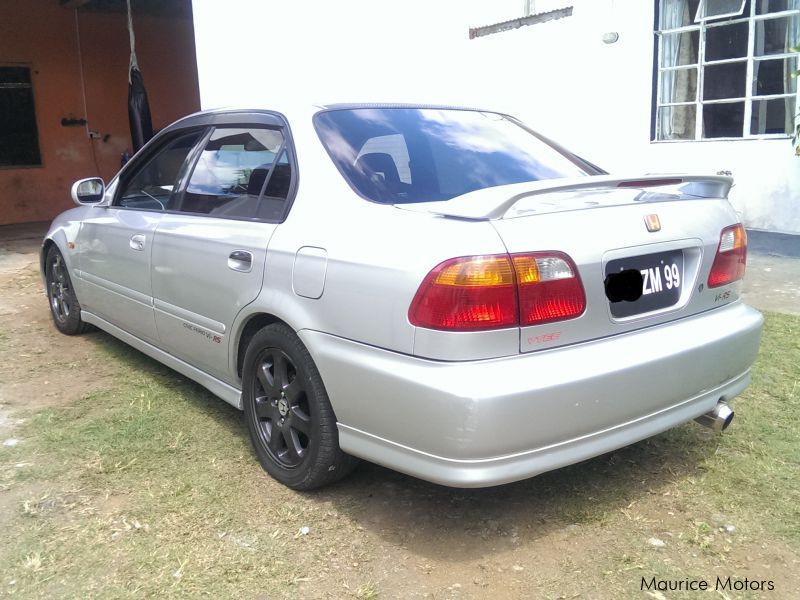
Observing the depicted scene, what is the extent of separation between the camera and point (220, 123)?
369cm

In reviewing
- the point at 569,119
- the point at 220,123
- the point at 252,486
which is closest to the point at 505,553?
the point at 252,486

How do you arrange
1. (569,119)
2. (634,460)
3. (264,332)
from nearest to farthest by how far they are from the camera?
(264,332), (634,460), (569,119)

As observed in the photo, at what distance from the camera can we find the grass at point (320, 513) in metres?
2.49

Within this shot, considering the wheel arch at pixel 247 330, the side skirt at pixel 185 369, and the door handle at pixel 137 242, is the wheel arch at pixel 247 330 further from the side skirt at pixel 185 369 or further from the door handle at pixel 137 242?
the door handle at pixel 137 242

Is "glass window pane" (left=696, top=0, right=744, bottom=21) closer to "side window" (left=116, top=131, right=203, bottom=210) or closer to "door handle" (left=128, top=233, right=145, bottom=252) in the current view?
"side window" (left=116, top=131, right=203, bottom=210)

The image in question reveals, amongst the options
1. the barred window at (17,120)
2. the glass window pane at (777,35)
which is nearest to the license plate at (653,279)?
the glass window pane at (777,35)

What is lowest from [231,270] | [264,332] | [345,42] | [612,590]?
[612,590]

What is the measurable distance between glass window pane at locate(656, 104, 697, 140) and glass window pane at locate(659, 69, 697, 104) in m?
0.09

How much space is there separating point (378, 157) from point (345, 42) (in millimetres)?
7372

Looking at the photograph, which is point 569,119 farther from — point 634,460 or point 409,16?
point 634,460

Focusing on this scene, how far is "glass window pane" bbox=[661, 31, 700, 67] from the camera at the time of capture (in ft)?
25.2

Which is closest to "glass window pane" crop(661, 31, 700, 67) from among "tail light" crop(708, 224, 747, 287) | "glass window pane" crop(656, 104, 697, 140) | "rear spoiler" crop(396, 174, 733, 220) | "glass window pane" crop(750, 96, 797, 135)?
"glass window pane" crop(656, 104, 697, 140)

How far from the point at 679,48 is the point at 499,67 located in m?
2.10

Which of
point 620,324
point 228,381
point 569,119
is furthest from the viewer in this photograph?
point 569,119
